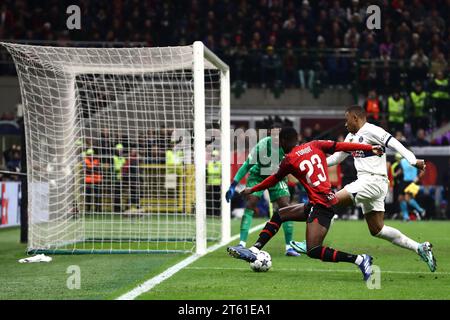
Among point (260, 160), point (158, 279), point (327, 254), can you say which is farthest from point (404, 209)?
point (158, 279)

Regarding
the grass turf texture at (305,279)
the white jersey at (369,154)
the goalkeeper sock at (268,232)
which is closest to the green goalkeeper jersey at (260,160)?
the grass turf texture at (305,279)

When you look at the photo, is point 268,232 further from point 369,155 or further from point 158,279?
point 158,279

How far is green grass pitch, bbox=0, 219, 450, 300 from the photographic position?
28.2ft

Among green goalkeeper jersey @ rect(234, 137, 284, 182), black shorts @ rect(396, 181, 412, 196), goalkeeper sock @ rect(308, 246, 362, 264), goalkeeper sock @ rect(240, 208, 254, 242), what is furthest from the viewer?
black shorts @ rect(396, 181, 412, 196)

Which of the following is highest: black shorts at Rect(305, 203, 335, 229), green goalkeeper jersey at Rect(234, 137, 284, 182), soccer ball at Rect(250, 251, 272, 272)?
green goalkeeper jersey at Rect(234, 137, 284, 182)

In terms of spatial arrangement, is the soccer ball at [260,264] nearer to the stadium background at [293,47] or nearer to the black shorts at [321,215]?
the black shorts at [321,215]

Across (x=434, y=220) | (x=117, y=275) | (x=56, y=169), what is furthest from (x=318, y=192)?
(x=434, y=220)

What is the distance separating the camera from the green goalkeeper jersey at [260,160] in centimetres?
1282

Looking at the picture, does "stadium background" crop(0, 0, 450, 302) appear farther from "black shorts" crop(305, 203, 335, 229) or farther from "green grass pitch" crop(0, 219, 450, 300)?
"black shorts" crop(305, 203, 335, 229)

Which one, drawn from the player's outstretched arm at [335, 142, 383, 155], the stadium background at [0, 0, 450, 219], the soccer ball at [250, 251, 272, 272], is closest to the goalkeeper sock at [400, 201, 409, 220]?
the stadium background at [0, 0, 450, 219]

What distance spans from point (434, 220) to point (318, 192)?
1475 cm

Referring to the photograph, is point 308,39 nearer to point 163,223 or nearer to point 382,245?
point 163,223

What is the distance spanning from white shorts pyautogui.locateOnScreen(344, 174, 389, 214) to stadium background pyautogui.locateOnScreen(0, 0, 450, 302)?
15.0m

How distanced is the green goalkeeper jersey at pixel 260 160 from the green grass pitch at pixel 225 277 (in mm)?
1192
